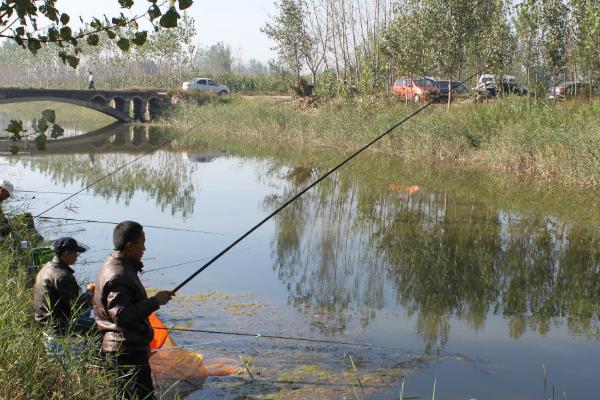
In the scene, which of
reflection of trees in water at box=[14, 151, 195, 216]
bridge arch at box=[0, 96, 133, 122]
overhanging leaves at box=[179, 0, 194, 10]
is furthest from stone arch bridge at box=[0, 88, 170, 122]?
overhanging leaves at box=[179, 0, 194, 10]

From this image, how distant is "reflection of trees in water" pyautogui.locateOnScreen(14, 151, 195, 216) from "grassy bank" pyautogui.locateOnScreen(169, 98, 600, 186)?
76.3 inches

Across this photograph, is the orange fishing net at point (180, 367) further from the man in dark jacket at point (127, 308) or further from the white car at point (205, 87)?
the white car at point (205, 87)

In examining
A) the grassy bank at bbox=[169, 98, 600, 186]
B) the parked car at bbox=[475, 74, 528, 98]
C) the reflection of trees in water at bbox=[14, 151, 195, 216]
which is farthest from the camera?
the parked car at bbox=[475, 74, 528, 98]

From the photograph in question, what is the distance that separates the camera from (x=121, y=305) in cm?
430

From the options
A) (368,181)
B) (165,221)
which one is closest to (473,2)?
(368,181)

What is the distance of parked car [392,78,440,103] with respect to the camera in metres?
30.2

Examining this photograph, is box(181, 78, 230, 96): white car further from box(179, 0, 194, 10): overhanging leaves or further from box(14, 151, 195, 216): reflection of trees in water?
box(179, 0, 194, 10): overhanging leaves

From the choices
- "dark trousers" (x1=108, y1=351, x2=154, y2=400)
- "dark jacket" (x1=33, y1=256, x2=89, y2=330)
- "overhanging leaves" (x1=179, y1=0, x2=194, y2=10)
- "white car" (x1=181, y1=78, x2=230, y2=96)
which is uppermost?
"white car" (x1=181, y1=78, x2=230, y2=96)

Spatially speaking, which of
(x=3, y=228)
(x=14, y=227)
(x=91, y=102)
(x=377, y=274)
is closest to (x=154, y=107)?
(x=91, y=102)

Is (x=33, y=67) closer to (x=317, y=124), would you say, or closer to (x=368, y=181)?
(x=317, y=124)

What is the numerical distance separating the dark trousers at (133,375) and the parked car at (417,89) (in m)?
25.9

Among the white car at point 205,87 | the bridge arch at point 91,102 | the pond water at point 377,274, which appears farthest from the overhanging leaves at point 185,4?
the white car at point 205,87

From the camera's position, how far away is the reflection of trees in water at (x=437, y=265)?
872cm

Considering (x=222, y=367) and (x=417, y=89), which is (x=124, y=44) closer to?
(x=222, y=367)
